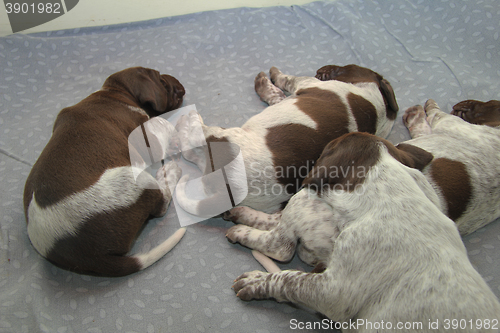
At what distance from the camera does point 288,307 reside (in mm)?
2350

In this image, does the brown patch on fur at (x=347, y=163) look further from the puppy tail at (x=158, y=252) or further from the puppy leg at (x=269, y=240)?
the puppy tail at (x=158, y=252)

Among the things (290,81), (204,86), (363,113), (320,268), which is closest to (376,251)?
Answer: (320,268)

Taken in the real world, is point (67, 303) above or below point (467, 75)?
below

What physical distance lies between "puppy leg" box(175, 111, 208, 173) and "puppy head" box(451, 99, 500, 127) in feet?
8.24

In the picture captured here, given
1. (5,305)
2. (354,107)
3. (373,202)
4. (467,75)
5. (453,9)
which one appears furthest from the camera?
(453,9)

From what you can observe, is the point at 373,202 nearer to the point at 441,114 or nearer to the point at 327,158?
the point at 327,158

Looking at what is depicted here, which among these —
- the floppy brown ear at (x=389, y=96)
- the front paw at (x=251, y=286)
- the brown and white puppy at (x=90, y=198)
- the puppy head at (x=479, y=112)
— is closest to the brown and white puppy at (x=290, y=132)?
the floppy brown ear at (x=389, y=96)

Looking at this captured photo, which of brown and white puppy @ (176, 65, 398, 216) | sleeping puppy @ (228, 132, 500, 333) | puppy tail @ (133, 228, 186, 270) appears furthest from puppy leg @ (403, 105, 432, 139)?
puppy tail @ (133, 228, 186, 270)

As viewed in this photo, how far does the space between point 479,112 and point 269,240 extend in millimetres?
2443

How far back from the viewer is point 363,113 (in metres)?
2.98

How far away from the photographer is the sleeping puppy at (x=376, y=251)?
1.75 m

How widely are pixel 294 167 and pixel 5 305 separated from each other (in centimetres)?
210

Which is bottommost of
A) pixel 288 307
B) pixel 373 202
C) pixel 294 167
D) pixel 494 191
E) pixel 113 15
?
pixel 288 307

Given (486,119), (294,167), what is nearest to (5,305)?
(294,167)
